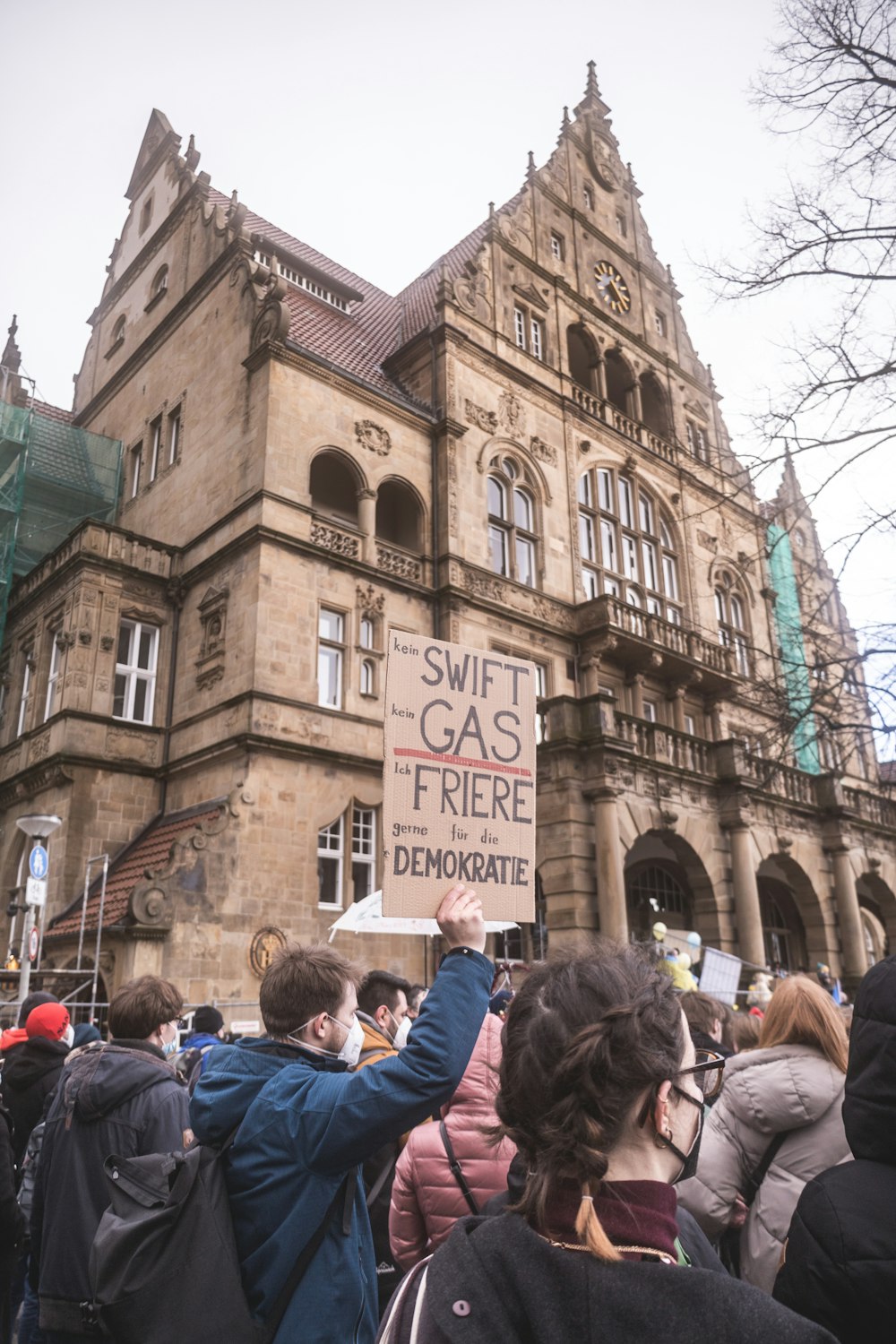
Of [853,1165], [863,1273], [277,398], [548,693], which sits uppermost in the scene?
[277,398]

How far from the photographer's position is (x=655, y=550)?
25703 millimetres

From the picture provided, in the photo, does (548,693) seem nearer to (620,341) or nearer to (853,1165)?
(620,341)

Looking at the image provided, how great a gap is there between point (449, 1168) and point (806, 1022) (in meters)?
1.37

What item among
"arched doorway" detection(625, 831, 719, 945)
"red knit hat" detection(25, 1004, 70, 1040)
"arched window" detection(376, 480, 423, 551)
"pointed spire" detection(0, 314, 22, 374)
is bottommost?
"red knit hat" detection(25, 1004, 70, 1040)

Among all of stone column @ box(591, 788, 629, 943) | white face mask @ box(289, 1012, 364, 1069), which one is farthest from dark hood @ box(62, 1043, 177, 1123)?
stone column @ box(591, 788, 629, 943)

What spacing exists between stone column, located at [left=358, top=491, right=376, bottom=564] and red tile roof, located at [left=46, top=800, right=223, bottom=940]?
5.80 meters

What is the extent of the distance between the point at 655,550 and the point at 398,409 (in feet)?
29.9

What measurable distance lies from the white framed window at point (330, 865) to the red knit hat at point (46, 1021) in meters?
11.0

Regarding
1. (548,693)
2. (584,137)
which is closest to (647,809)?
(548,693)

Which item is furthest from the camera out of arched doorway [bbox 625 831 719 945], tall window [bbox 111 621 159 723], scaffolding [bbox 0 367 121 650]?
→ scaffolding [bbox 0 367 121 650]

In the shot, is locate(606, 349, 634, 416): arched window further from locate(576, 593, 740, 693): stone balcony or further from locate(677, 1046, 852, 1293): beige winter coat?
locate(677, 1046, 852, 1293): beige winter coat

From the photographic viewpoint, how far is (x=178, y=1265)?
7.73 ft

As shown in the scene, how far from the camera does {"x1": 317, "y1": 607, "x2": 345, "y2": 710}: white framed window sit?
A: 17547mm

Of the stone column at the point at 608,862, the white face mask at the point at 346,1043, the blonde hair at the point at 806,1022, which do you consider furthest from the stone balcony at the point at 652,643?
the white face mask at the point at 346,1043
